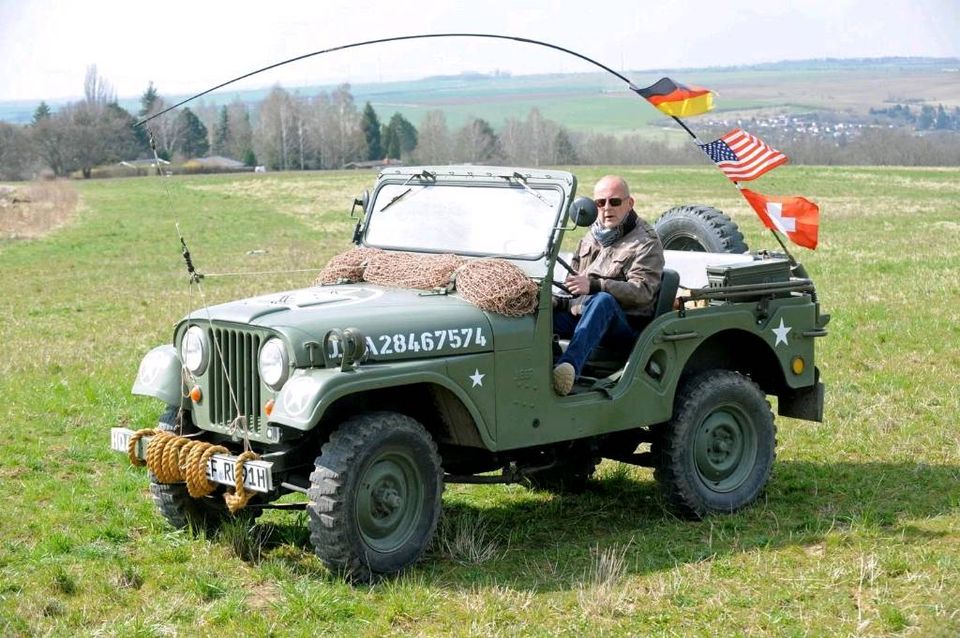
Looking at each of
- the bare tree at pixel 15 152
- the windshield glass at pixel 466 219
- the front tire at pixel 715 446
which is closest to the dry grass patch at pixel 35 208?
the bare tree at pixel 15 152

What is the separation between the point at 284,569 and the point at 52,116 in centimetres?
3094

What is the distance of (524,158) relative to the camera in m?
36.5

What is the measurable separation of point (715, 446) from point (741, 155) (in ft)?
8.42

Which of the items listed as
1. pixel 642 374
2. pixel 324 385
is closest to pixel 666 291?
pixel 642 374

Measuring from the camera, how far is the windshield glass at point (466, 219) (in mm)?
7375

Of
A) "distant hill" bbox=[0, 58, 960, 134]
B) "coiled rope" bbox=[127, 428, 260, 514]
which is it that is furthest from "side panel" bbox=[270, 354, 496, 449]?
"distant hill" bbox=[0, 58, 960, 134]

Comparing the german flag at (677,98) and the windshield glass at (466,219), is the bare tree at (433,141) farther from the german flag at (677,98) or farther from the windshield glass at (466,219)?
the windshield glass at (466,219)

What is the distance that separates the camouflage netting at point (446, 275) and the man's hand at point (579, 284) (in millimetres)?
558

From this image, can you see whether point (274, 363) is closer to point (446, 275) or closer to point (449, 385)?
point (449, 385)

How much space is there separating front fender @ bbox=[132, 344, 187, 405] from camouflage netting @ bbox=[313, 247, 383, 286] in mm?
1079

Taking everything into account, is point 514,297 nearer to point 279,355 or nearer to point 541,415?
point 541,415

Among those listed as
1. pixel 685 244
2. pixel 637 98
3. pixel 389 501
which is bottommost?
pixel 389 501

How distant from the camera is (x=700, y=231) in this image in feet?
30.7

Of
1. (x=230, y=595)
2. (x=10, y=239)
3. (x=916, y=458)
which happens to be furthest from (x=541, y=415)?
(x=10, y=239)
